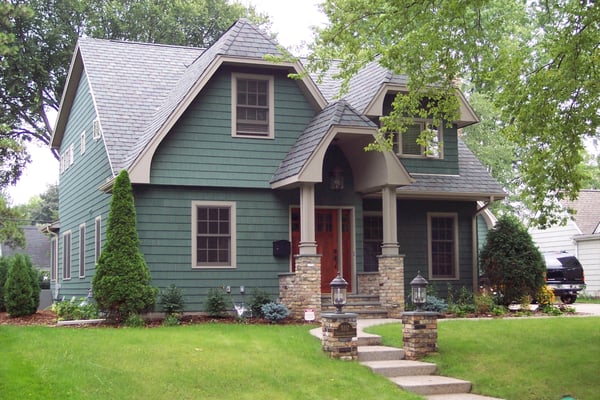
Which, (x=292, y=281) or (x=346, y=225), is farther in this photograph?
(x=346, y=225)

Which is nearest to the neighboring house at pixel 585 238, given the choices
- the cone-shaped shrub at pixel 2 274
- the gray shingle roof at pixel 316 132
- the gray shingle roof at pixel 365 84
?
the gray shingle roof at pixel 365 84

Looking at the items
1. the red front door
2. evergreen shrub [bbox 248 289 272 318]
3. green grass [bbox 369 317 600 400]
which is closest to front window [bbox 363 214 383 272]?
the red front door

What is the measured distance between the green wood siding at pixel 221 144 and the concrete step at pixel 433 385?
802 cm

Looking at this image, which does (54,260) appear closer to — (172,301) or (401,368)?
(172,301)

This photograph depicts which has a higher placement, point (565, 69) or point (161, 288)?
point (565, 69)

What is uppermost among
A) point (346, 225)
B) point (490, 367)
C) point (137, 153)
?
point (137, 153)

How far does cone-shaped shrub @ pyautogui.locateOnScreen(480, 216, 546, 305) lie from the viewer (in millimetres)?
19156

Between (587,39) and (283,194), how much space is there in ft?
28.5

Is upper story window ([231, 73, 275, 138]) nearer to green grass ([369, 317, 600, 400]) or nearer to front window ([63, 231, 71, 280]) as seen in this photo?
green grass ([369, 317, 600, 400])

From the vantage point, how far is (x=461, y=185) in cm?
2045

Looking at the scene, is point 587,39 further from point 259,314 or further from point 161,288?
point 161,288

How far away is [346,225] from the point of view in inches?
763

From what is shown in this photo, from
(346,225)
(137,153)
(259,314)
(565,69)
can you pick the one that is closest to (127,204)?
(137,153)

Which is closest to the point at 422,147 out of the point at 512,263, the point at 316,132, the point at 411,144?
the point at 411,144
